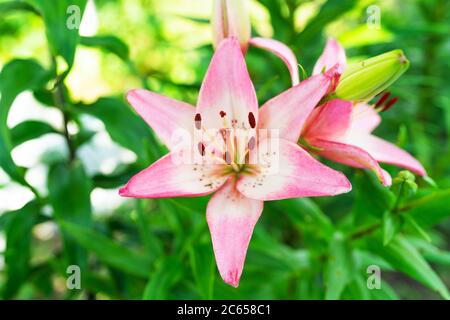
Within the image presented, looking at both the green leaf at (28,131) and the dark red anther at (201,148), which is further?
the green leaf at (28,131)

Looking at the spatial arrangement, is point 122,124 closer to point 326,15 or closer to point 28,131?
point 28,131

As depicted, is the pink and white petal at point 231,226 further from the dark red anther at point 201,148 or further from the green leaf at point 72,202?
the green leaf at point 72,202

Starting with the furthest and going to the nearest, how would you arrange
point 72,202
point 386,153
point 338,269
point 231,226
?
point 72,202 → point 338,269 → point 386,153 → point 231,226

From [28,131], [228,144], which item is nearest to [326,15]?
[228,144]

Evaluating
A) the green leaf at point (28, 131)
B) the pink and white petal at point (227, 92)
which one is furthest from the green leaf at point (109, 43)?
the pink and white petal at point (227, 92)

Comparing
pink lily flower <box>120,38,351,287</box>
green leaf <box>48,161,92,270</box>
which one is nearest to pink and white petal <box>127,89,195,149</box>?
pink lily flower <box>120,38,351,287</box>
